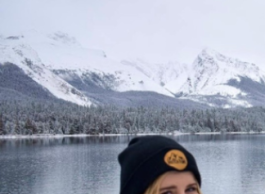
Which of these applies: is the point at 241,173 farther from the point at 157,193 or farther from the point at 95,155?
the point at 157,193

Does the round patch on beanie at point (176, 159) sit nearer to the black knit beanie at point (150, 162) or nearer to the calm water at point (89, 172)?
the black knit beanie at point (150, 162)

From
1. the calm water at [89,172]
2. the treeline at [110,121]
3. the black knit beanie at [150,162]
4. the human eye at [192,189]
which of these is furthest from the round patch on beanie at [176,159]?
the treeline at [110,121]

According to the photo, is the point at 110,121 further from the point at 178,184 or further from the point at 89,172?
the point at 178,184

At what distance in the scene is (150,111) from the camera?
7185 inches

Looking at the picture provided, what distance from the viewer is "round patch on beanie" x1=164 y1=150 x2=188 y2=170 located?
2.22 meters

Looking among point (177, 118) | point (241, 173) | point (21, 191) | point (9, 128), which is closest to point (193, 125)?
point (177, 118)

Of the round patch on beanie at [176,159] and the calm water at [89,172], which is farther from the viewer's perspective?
the calm water at [89,172]

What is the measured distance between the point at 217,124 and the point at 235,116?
1712 cm

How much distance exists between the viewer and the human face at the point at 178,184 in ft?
7.20

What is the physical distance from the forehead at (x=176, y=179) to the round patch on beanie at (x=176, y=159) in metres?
0.04

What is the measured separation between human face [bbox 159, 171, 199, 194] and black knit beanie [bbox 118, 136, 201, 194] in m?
0.03

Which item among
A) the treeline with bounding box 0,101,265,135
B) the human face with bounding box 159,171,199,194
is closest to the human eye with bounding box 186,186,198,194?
the human face with bounding box 159,171,199,194

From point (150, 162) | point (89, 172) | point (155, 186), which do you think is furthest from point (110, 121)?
point (155, 186)

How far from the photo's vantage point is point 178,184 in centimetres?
222
